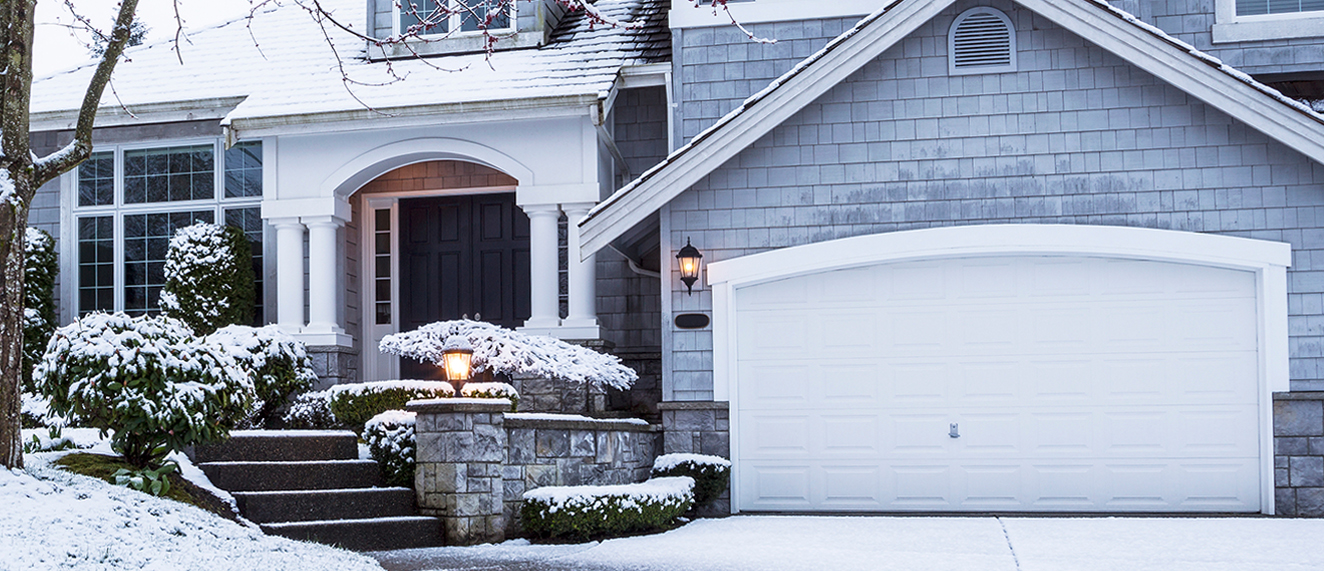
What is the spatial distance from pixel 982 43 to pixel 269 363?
6854mm

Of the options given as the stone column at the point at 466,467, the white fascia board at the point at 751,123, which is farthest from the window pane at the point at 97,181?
the stone column at the point at 466,467

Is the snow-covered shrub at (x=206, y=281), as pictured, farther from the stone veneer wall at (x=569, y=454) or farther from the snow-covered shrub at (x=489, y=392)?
the stone veneer wall at (x=569, y=454)

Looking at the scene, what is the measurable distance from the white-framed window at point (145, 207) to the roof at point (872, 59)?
5.13m

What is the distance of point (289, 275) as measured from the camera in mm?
12656

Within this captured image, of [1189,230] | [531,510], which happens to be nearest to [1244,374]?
[1189,230]

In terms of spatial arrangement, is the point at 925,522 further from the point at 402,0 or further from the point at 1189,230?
the point at 402,0

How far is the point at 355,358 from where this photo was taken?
43.7ft

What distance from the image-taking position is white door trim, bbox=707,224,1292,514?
9.74 m

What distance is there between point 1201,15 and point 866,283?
420 centimetres

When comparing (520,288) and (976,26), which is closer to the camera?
(976,26)

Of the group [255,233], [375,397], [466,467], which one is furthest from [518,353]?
[255,233]

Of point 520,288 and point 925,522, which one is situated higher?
point 520,288

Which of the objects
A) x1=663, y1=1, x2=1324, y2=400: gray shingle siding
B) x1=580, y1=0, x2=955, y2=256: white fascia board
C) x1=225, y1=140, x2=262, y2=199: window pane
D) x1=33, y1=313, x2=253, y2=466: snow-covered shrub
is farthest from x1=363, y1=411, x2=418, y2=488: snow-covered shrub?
x1=225, y1=140, x2=262, y2=199: window pane

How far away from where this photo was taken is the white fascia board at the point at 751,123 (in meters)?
10.1
